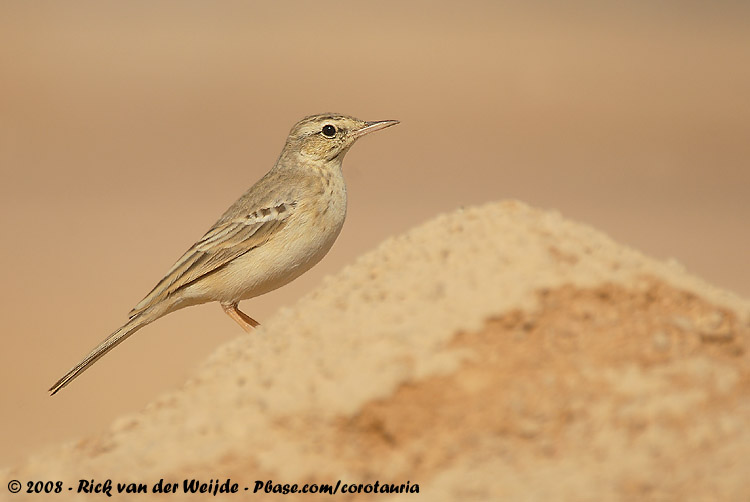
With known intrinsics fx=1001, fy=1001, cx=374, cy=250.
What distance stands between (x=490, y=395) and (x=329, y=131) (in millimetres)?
4864

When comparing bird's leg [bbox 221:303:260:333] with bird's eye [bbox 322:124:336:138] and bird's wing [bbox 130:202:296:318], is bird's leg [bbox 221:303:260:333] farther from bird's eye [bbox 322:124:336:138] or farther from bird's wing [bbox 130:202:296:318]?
bird's eye [bbox 322:124:336:138]

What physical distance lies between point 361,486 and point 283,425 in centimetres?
49

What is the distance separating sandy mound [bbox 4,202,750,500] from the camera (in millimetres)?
4000

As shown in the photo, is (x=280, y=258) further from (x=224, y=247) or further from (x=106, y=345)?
(x=106, y=345)

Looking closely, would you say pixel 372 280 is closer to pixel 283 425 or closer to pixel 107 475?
pixel 283 425

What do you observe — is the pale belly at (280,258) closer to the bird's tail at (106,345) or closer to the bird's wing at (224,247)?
the bird's wing at (224,247)

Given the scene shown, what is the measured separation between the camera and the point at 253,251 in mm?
8148

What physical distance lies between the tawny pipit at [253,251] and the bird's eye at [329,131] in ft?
1.26

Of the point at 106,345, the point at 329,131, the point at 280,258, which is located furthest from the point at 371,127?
the point at 106,345

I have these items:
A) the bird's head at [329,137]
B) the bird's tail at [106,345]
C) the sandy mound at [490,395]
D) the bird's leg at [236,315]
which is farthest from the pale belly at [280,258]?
the sandy mound at [490,395]

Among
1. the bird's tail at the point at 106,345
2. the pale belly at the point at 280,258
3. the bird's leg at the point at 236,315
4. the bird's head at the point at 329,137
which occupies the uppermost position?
the bird's head at the point at 329,137

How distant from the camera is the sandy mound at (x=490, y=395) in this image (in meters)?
4.00

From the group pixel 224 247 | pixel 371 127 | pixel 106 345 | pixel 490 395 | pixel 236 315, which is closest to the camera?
pixel 490 395

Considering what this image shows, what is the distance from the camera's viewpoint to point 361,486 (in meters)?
4.29
